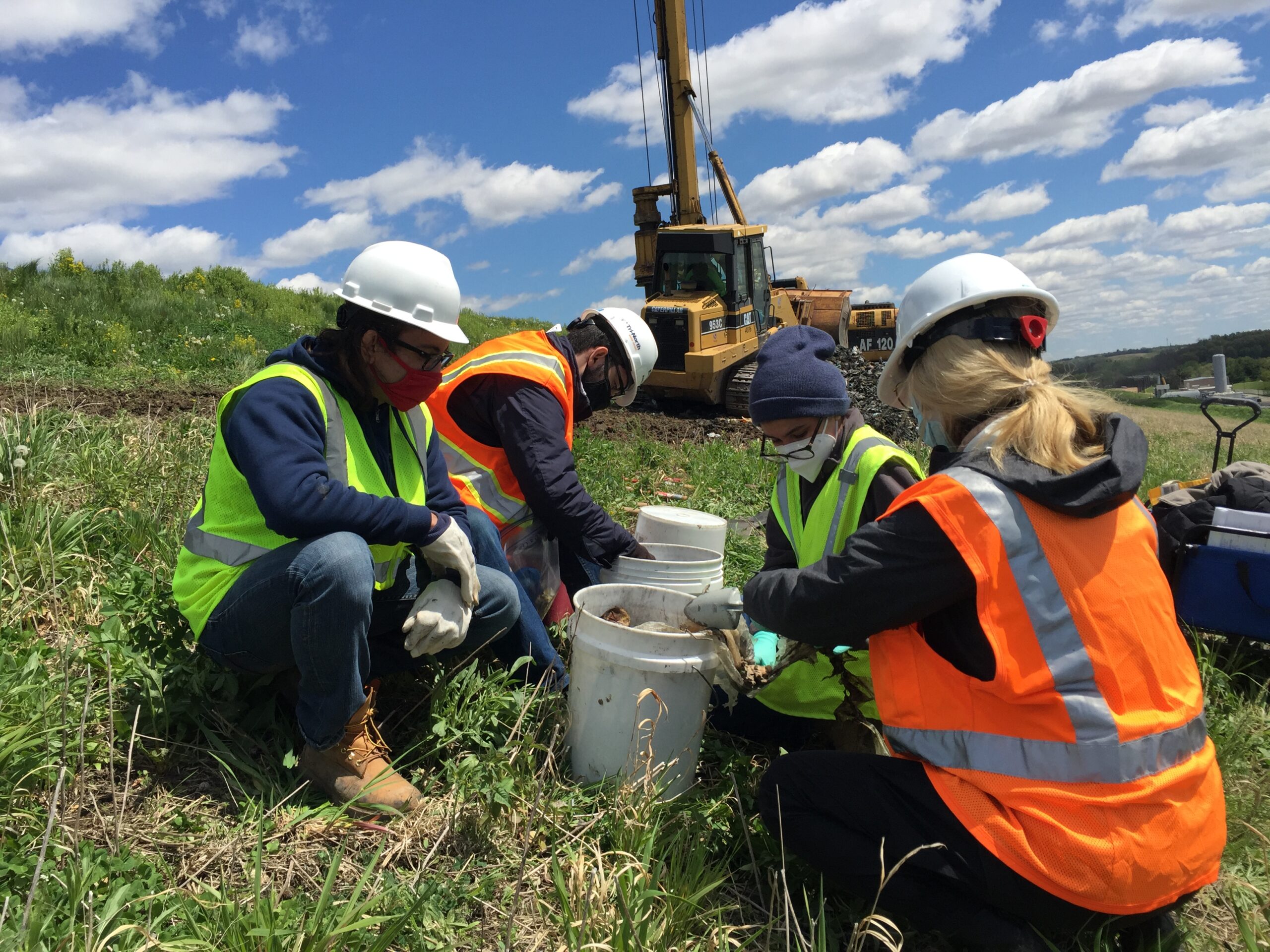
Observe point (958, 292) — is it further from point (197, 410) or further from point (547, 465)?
point (197, 410)

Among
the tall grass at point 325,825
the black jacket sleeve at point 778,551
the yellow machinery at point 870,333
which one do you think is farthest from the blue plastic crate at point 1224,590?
the yellow machinery at point 870,333

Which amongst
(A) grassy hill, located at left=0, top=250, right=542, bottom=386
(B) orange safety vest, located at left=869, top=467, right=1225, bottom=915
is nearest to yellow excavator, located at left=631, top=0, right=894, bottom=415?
(A) grassy hill, located at left=0, top=250, right=542, bottom=386

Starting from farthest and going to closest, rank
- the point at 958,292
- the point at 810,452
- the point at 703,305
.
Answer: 1. the point at 703,305
2. the point at 810,452
3. the point at 958,292

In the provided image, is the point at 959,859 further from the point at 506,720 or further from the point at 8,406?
the point at 8,406

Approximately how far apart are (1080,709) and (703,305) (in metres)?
10.2

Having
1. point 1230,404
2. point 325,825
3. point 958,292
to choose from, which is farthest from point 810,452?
point 1230,404

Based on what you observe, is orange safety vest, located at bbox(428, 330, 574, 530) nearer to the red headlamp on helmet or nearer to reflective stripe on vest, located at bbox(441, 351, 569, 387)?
reflective stripe on vest, located at bbox(441, 351, 569, 387)

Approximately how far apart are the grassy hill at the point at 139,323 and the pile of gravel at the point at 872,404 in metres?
5.68

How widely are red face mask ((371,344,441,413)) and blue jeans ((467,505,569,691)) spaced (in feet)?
1.65

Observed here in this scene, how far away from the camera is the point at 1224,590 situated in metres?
3.31

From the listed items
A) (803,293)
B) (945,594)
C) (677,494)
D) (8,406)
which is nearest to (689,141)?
(803,293)

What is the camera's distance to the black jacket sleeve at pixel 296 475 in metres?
2.10

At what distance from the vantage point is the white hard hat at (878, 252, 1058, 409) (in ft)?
6.45

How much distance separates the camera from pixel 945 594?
5.49 feet
